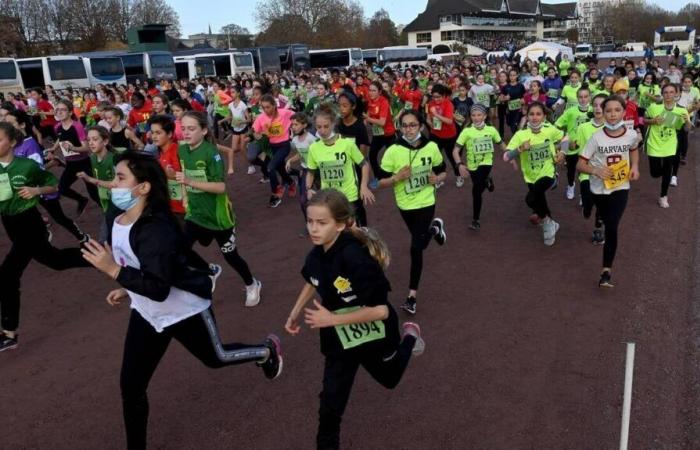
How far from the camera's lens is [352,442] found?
147 inches

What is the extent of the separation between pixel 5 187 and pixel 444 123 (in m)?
7.31

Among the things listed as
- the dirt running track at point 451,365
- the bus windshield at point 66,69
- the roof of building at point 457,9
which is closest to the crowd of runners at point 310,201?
the dirt running track at point 451,365

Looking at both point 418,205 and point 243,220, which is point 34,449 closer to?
point 418,205

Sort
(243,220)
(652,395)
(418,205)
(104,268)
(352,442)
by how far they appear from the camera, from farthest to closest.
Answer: (243,220), (418,205), (652,395), (352,442), (104,268)

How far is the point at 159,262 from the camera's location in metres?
3.05

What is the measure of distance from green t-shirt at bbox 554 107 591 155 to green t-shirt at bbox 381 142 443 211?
406 cm

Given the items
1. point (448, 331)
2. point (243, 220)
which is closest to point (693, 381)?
point (448, 331)

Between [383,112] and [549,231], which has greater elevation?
[383,112]

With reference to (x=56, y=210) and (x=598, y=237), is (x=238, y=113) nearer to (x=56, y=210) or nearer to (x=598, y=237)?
(x=56, y=210)

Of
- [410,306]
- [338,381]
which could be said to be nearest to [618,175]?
[410,306]

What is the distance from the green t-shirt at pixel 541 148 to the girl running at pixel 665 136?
2.02 metres

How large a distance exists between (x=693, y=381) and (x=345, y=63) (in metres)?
43.8

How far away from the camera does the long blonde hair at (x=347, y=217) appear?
311cm

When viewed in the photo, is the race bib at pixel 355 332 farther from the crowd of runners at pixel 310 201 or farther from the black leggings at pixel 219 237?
the black leggings at pixel 219 237
